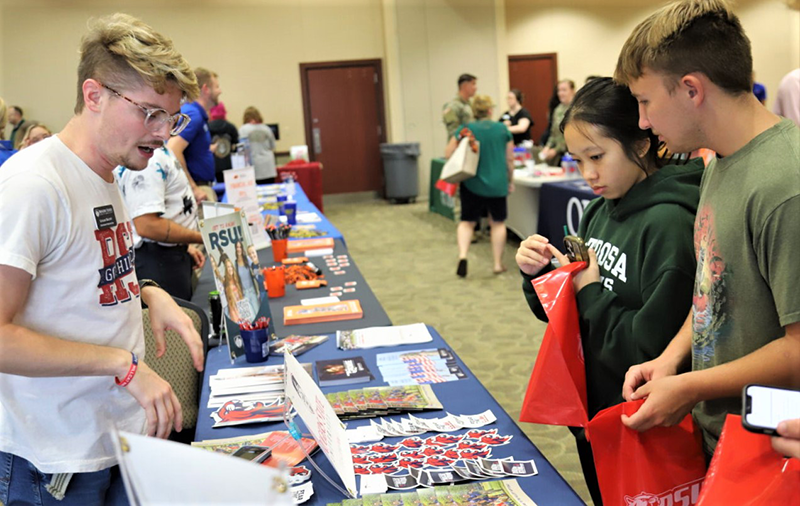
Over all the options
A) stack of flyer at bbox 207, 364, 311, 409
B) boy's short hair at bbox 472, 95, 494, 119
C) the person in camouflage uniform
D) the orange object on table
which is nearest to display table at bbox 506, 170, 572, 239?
boy's short hair at bbox 472, 95, 494, 119

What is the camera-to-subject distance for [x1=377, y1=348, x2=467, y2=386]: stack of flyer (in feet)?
6.47

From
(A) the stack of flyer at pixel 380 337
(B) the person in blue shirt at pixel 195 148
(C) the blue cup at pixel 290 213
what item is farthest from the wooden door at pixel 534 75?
(A) the stack of flyer at pixel 380 337

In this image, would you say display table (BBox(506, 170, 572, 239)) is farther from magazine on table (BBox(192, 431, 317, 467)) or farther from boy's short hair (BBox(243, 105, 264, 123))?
magazine on table (BBox(192, 431, 317, 467))

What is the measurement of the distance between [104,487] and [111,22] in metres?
0.90

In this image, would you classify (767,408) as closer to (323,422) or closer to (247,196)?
(323,422)

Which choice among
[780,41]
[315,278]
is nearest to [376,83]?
[780,41]

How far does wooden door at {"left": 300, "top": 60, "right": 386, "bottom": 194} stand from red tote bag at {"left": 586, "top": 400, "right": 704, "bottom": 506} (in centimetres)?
1102

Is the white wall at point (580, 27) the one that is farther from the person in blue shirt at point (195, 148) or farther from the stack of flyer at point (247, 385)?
the stack of flyer at point (247, 385)

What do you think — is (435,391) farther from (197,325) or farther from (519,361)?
(519,361)

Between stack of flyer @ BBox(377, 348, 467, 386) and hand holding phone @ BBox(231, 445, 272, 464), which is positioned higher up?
hand holding phone @ BBox(231, 445, 272, 464)

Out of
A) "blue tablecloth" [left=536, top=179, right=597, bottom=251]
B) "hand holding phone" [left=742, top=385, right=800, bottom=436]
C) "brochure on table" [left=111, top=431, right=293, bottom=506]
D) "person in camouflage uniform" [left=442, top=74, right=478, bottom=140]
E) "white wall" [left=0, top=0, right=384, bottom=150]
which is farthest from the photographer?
"white wall" [left=0, top=0, right=384, bottom=150]

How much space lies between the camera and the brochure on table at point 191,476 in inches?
23.5

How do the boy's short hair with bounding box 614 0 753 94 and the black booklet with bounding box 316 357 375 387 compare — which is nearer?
the boy's short hair with bounding box 614 0 753 94

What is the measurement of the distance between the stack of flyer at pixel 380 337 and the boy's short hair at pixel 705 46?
1302 millimetres
